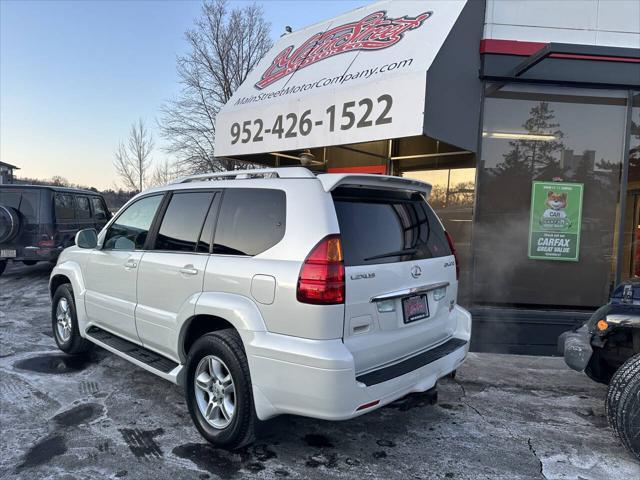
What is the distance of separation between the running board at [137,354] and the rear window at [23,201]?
6119 mm

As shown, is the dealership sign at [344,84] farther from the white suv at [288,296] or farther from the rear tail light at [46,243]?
the rear tail light at [46,243]

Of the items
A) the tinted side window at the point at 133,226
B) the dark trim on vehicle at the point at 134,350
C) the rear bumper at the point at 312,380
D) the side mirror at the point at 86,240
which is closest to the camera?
the rear bumper at the point at 312,380

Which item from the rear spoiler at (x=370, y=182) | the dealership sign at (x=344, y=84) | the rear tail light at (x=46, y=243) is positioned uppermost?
the dealership sign at (x=344, y=84)

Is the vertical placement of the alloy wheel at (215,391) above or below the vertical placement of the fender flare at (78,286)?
below

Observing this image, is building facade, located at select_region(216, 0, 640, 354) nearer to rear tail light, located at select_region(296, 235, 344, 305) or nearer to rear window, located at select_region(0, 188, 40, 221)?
rear tail light, located at select_region(296, 235, 344, 305)

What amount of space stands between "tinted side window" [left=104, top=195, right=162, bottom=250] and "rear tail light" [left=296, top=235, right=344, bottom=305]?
6.48 feet

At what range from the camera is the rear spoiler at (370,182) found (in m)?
2.91

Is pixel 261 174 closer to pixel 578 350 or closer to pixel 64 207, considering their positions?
pixel 578 350

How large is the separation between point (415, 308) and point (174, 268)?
1.83m

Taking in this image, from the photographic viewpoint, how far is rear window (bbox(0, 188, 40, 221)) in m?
9.44

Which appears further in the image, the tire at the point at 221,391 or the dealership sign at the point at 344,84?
the dealership sign at the point at 344,84

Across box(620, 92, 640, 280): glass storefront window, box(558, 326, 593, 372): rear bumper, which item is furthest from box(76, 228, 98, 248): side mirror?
box(620, 92, 640, 280): glass storefront window

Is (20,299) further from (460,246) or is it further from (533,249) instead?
(533,249)

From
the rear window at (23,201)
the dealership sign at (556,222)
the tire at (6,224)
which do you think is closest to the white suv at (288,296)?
the dealership sign at (556,222)
